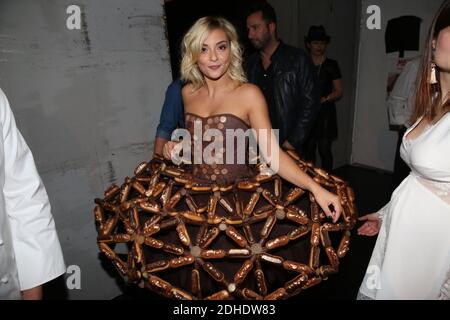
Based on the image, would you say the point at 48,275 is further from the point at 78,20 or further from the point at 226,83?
the point at 78,20

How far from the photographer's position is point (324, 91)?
5047 millimetres

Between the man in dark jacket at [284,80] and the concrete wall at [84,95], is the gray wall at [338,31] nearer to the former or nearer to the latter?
the man in dark jacket at [284,80]

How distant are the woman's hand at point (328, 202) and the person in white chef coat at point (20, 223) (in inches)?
45.1

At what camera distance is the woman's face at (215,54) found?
6.44 feet

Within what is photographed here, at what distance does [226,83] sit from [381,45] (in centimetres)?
401

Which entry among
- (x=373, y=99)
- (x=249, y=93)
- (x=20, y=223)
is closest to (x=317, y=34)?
(x=373, y=99)

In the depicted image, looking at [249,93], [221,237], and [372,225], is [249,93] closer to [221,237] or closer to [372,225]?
[221,237]

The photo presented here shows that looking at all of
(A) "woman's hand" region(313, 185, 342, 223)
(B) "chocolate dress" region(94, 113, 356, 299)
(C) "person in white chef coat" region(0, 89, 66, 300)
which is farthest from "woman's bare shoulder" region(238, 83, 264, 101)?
(C) "person in white chef coat" region(0, 89, 66, 300)

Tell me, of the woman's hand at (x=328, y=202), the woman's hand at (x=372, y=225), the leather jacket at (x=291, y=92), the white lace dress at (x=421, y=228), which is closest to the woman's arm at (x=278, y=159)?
the woman's hand at (x=328, y=202)

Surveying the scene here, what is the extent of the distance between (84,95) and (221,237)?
1649 millimetres

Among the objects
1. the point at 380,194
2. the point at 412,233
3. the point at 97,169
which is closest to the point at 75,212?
the point at 97,169

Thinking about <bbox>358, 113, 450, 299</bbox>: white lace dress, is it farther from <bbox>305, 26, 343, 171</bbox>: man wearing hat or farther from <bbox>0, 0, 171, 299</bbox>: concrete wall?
<bbox>305, 26, 343, 171</bbox>: man wearing hat

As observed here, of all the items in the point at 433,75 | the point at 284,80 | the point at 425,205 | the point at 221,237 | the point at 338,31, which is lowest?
the point at 221,237

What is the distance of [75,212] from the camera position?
9.18 feet
